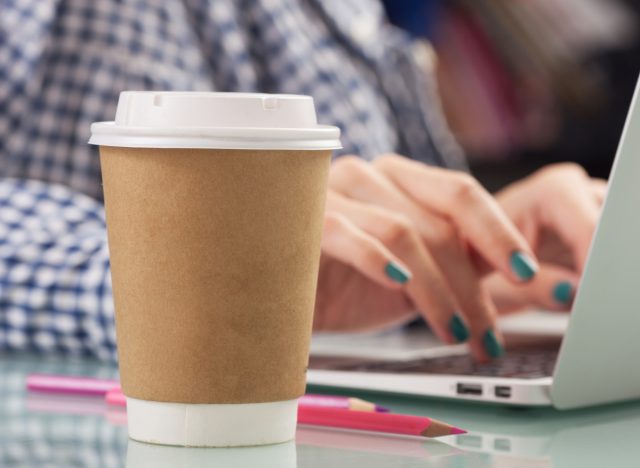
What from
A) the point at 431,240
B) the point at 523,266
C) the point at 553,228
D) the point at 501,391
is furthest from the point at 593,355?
the point at 553,228

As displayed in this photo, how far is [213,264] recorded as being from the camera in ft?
1.42

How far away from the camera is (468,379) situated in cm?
59

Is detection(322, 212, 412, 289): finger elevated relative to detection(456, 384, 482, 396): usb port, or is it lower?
lower

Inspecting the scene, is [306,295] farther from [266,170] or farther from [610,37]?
[610,37]

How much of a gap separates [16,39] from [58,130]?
0.15 m

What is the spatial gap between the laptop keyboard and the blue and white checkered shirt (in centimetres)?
27

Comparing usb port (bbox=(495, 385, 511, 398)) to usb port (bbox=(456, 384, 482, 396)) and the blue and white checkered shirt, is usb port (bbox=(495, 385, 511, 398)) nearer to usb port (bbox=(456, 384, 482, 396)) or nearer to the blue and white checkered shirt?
usb port (bbox=(456, 384, 482, 396))

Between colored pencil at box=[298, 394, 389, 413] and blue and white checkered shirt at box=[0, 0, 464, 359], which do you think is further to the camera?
blue and white checkered shirt at box=[0, 0, 464, 359]

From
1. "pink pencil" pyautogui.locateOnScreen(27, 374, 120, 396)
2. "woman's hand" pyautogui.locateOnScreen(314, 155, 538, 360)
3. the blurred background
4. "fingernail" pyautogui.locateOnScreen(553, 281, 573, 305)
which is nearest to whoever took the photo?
"pink pencil" pyautogui.locateOnScreen(27, 374, 120, 396)

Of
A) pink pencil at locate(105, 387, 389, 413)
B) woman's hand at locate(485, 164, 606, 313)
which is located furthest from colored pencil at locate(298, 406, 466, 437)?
woman's hand at locate(485, 164, 606, 313)

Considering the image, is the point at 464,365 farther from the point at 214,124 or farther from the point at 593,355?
the point at 214,124

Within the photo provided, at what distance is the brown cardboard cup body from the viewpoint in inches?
16.8

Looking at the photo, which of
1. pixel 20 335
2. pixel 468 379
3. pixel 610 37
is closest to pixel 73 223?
pixel 20 335

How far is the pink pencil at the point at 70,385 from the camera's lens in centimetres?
63
